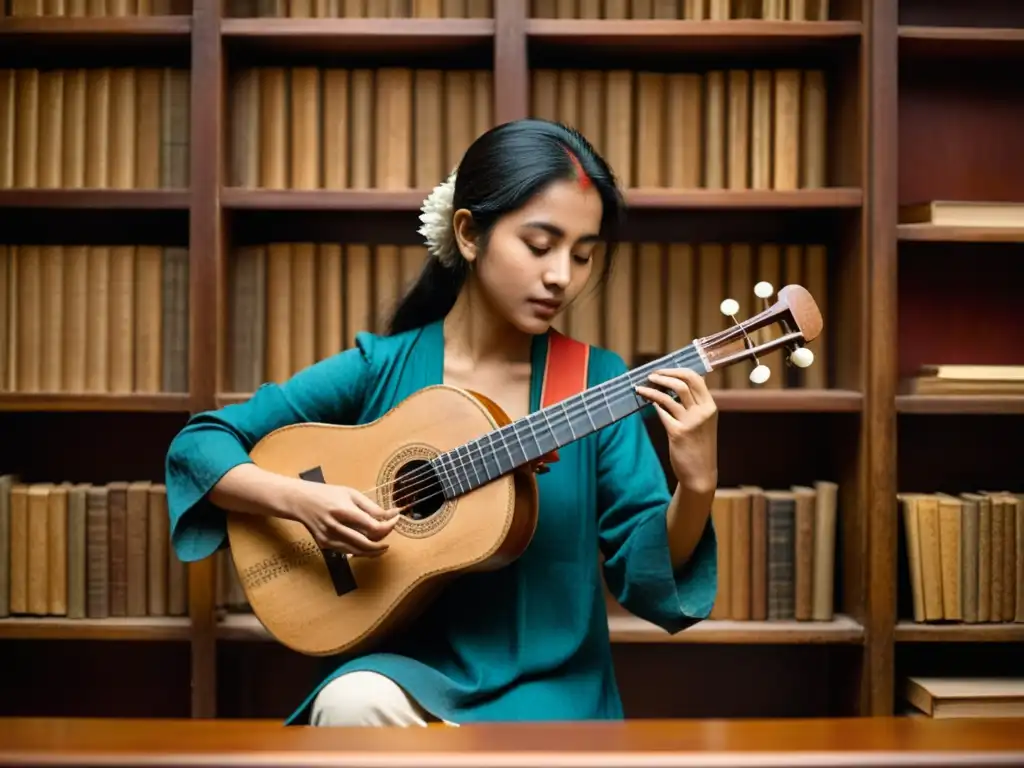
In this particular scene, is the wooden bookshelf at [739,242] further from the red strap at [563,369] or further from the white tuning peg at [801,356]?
the white tuning peg at [801,356]

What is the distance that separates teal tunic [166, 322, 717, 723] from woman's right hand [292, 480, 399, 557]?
0.15 m

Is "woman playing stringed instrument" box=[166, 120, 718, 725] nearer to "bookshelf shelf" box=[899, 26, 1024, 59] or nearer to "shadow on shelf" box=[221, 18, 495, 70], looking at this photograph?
"shadow on shelf" box=[221, 18, 495, 70]

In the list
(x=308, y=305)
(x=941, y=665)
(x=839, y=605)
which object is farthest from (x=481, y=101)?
(x=941, y=665)

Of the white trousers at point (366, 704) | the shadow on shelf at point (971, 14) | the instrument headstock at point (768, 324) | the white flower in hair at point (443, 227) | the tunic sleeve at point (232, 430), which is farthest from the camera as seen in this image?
the shadow on shelf at point (971, 14)

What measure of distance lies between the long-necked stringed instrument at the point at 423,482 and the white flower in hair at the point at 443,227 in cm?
29

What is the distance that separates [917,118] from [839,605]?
1.17 m

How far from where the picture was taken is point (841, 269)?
89.5 inches

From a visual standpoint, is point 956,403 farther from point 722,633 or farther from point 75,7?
point 75,7

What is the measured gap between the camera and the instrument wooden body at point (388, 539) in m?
1.49

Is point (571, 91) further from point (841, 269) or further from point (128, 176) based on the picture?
point (128, 176)

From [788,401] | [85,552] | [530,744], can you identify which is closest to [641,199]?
[788,401]

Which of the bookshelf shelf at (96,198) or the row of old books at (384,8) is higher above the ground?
the row of old books at (384,8)

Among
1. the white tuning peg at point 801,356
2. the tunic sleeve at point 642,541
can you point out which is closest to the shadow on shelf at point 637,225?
the tunic sleeve at point 642,541

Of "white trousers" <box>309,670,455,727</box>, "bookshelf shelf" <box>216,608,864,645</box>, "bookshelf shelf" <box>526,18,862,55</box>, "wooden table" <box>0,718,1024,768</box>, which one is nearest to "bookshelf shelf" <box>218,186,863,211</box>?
"bookshelf shelf" <box>526,18,862,55</box>
